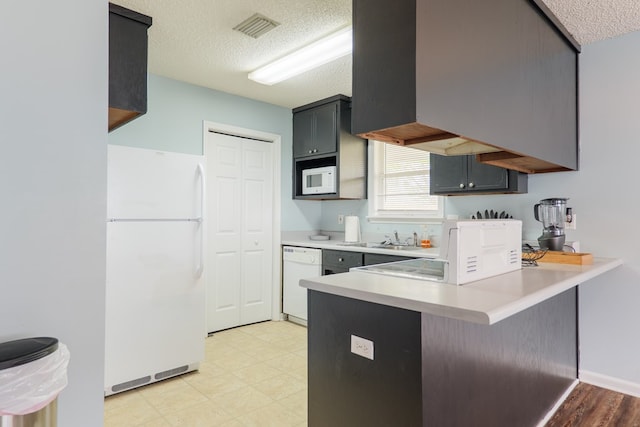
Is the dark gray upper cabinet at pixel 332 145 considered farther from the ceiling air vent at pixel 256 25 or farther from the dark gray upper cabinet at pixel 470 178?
the ceiling air vent at pixel 256 25

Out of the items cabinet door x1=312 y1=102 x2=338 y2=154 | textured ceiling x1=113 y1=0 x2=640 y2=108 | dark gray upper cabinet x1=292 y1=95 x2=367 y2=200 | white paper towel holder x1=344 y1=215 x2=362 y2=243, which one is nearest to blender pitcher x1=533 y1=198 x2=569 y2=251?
textured ceiling x1=113 y1=0 x2=640 y2=108

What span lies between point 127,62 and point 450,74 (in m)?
1.78

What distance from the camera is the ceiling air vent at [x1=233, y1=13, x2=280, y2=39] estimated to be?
2484 millimetres

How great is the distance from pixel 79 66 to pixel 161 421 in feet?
6.99

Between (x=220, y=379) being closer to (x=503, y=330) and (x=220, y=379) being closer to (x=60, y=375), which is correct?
(x=503, y=330)

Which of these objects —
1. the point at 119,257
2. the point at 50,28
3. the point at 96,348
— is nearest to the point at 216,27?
the point at 119,257

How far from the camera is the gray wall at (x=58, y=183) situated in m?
0.81

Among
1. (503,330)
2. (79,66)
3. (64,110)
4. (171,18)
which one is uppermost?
(171,18)

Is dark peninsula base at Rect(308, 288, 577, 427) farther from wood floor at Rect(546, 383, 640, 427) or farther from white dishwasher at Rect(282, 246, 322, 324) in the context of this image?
white dishwasher at Rect(282, 246, 322, 324)

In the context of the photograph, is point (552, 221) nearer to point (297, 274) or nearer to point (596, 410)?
point (596, 410)

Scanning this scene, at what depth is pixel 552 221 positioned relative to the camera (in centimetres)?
265

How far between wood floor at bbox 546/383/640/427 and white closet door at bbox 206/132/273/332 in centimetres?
299

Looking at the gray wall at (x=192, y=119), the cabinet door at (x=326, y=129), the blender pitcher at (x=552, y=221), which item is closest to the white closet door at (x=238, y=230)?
the gray wall at (x=192, y=119)

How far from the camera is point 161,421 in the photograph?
88.6 inches
